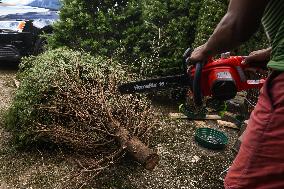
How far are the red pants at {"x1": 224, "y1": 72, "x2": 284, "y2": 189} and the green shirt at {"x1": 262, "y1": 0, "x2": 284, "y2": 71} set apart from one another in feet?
0.16

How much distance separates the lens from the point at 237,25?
1639 millimetres

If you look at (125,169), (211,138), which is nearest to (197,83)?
(125,169)

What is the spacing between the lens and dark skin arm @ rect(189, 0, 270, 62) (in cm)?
155

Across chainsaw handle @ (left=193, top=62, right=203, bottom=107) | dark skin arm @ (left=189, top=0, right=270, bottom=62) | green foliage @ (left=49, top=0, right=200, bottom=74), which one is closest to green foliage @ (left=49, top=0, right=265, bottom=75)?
green foliage @ (left=49, top=0, right=200, bottom=74)

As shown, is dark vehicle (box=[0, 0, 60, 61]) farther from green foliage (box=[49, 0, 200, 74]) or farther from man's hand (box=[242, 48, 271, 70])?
man's hand (box=[242, 48, 271, 70])

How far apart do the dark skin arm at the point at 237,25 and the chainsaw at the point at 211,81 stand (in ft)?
0.78

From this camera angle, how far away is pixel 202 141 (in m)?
5.82

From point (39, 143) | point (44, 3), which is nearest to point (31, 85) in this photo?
point (39, 143)

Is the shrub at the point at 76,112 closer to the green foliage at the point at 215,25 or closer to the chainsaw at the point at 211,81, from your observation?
the green foliage at the point at 215,25

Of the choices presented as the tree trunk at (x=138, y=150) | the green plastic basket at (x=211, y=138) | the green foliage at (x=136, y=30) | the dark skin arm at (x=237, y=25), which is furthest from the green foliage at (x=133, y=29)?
the dark skin arm at (x=237, y=25)

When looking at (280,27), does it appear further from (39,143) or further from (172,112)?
(172,112)

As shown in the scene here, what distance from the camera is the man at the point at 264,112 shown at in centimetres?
148

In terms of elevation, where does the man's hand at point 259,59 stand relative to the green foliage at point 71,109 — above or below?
above

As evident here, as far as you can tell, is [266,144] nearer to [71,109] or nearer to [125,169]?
[125,169]
